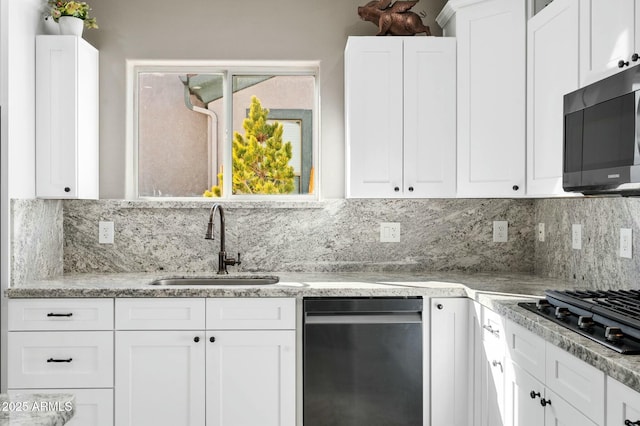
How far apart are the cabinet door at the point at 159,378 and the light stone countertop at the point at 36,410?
1.60m

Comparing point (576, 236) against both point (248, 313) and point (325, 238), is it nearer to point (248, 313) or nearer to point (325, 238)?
point (325, 238)

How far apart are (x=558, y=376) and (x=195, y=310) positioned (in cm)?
156

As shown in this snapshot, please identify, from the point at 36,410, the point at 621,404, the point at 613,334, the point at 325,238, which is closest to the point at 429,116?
the point at 325,238

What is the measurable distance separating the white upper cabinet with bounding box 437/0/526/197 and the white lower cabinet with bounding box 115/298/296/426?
1174 millimetres

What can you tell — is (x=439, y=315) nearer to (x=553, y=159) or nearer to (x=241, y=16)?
(x=553, y=159)

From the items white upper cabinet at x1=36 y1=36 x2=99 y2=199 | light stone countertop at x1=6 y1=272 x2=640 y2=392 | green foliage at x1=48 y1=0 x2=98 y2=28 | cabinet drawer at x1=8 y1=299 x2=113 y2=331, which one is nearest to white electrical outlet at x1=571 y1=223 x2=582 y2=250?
light stone countertop at x1=6 y1=272 x2=640 y2=392

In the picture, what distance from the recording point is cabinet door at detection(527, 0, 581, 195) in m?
2.22

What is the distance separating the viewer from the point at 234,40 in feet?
10.5

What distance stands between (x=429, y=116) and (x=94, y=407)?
2.15 metres

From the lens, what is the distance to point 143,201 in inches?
123

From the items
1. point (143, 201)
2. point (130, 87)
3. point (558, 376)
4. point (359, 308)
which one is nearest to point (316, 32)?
point (130, 87)

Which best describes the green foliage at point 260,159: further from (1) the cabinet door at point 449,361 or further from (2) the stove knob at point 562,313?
(2) the stove knob at point 562,313

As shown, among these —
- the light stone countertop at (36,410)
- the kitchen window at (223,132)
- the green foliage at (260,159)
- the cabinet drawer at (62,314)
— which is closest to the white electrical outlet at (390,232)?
the kitchen window at (223,132)

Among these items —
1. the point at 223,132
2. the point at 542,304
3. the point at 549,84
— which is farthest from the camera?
the point at 223,132
